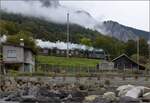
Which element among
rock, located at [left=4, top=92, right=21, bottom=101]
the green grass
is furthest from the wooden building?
rock, located at [left=4, top=92, right=21, bottom=101]

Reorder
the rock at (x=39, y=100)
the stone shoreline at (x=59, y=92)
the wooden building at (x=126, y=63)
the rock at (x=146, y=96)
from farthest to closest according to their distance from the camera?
1. the wooden building at (x=126, y=63)
2. the stone shoreline at (x=59, y=92)
3. the rock at (x=39, y=100)
4. the rock at (x=146, y=96)

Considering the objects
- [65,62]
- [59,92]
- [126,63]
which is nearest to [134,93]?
[59,92]

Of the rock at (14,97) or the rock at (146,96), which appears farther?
the rock at (14,97)

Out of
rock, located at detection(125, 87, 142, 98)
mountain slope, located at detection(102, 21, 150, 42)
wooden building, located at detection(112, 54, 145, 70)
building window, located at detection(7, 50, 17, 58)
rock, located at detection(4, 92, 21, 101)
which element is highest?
mountain slope, located at detection(102, 21, 150, 42)

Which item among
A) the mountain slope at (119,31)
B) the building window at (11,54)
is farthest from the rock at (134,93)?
the mountain slope at (119,31)

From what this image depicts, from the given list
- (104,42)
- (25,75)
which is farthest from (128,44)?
(25,75)

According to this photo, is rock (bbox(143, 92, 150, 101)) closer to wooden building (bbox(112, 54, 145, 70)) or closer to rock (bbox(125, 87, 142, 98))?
rock (bbox(125, 87, 142, 98))

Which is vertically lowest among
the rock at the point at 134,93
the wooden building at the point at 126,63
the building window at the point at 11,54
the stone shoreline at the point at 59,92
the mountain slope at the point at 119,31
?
the stone shoreline at the point at 59,92

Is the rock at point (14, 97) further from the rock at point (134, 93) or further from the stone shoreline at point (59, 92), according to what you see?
the rock at point (134, 93)

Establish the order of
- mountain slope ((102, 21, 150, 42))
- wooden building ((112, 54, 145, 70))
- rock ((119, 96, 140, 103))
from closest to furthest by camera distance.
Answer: rock ((119, 96, 140, 103)) → wooden building ((112, 54, 145, 70)) → mountain slope ((102, 21, 150, 42))

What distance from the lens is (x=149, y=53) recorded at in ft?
283

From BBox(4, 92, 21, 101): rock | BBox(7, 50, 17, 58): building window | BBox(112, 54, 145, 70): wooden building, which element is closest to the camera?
BBox(4, 92, 21, 101): rock

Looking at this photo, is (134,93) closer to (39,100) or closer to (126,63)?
(39,100)

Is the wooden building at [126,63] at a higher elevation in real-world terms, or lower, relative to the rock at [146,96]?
higher
